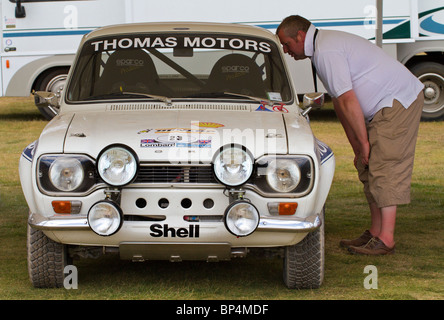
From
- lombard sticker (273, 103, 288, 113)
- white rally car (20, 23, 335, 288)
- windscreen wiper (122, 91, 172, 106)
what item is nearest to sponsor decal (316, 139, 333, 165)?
white rally car (20, 23, 335, 288)

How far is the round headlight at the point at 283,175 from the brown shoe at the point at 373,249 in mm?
1655

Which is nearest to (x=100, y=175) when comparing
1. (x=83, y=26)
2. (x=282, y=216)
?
(x=282, y=216)

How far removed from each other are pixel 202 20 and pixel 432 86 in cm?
448

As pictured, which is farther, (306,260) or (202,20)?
(202,20)

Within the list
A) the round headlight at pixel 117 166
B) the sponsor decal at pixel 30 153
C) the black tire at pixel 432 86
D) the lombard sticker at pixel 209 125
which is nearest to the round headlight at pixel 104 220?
the round headlight at pixel 117 166

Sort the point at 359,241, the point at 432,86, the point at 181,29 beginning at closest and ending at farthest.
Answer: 1. the point at 181,29
2. the point at 359,241
3. the point at 432,86

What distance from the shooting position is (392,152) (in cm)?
575

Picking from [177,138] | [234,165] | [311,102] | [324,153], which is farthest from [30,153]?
[311,102]

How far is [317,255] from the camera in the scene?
15.6 ft

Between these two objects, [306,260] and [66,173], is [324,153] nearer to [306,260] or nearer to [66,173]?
[306,260]

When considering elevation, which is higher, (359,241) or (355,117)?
(355,117)

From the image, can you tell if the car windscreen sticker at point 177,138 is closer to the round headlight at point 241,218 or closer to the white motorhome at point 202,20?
the round headlight at point 241,218

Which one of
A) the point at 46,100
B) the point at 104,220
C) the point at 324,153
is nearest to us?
the point at 104,220

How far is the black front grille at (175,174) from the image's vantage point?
444 centimetres
